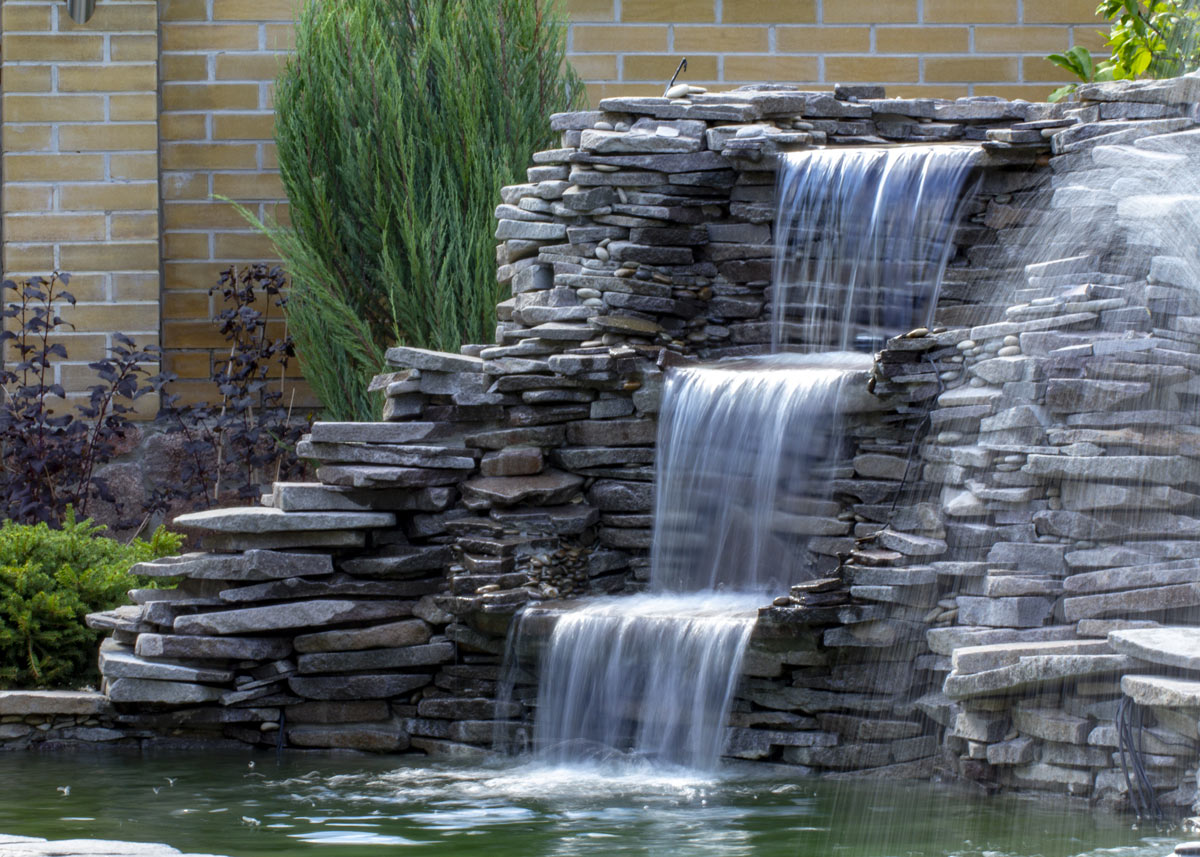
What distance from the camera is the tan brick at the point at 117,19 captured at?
8828mm

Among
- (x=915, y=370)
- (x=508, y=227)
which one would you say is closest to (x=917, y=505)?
(x=915, y=370)

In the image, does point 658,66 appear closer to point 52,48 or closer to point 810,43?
point 810,43

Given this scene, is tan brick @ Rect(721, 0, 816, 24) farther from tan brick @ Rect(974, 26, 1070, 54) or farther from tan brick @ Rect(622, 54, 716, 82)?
tan brick @ Rect(974, 26, 1070, 54)

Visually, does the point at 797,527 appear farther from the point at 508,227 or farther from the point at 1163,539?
Answer: the point at 508,227

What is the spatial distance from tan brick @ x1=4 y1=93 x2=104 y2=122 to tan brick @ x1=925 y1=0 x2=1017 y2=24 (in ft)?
16.5

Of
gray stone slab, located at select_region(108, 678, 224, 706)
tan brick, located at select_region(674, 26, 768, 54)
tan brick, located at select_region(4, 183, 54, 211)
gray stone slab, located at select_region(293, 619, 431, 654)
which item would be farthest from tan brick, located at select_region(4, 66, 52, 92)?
gray stone slab, located at select_region(293, 619, 431, 654)

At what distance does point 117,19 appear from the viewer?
882 centimetres

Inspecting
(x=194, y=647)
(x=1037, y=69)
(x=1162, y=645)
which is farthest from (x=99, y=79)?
(x=1162, y=645)

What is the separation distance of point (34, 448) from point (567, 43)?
390 cm

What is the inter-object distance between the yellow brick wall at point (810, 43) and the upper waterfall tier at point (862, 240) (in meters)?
2.46

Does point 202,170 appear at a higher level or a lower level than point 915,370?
higher

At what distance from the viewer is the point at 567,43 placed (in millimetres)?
9039

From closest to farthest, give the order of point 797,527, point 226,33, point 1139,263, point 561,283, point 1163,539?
point 1163,539, point 1139,263, point 797,527, point 561,283, point 226,33

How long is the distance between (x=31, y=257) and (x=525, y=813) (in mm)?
5617
